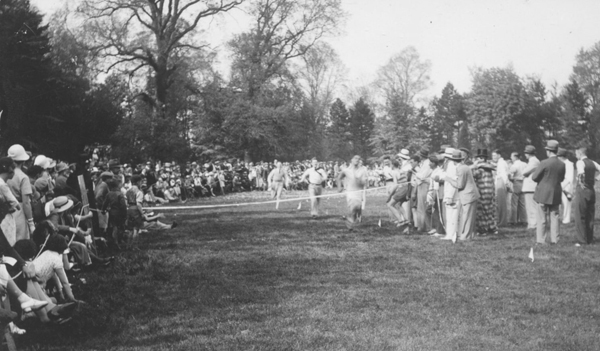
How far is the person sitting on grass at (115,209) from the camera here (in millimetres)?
10938

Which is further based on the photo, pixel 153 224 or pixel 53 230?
pixel 153 224

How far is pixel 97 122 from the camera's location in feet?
87.2

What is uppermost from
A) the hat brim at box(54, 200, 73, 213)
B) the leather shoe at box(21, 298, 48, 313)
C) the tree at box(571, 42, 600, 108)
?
the tree at box(571, 42, 600, 108)

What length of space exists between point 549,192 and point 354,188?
4.57m

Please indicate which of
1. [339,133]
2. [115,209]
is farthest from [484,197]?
[339,133]

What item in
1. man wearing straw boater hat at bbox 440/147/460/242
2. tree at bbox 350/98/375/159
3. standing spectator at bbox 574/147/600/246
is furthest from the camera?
tree at bbox 350/98/375/159

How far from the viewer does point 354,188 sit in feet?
45.1

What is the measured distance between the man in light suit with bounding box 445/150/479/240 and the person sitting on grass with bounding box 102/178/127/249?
693 centimetres

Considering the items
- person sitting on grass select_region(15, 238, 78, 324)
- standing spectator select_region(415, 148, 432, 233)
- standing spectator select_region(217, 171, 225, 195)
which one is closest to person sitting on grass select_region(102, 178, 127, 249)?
person sitting on grass select_region(15, 238, 78, 324)

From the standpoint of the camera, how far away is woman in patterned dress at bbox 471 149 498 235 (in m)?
13.0

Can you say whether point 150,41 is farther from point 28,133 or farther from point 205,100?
point 28,133

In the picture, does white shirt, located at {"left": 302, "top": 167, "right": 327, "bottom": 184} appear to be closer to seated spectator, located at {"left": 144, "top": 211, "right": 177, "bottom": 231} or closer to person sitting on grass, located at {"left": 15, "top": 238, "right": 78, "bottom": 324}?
seated spectator, located at {"left": 144, "top": 211, "right": 177, "bottom": 231}

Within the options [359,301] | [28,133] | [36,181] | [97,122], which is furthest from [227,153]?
[359,301]

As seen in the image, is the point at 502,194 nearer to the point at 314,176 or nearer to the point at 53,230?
the point at 314,176
